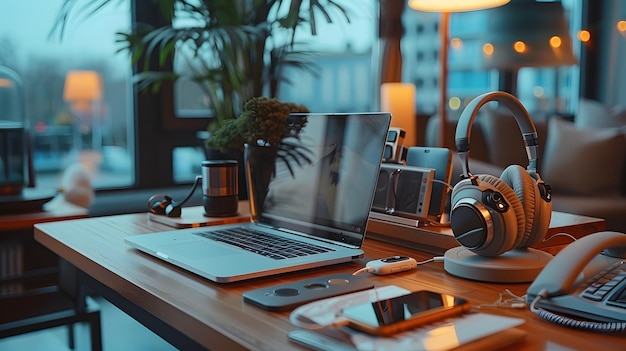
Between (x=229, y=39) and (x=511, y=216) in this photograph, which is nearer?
(x=511, y=216)

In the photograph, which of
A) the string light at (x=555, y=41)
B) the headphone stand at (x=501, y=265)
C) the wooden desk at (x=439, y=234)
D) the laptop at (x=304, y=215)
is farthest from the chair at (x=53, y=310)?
the string light at (x=555, y=41)

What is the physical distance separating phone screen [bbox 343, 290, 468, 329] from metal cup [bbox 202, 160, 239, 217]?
0.85 metres

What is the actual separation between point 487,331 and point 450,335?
0.04 metres

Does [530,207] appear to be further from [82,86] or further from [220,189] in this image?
[82,86]

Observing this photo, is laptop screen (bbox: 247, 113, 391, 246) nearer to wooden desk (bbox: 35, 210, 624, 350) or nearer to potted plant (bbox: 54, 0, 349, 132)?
wooden desk (bbox: 35, 210, 624, 350)

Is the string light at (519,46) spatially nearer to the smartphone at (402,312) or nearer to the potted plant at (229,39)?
the potted plant at (229,39)

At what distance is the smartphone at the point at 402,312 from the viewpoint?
0.69 metres

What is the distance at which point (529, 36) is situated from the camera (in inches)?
126

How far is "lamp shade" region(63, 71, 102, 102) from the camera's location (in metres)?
3.07

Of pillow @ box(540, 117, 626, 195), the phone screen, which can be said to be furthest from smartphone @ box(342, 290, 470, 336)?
pillow @ box(540, 117, 626, 195)

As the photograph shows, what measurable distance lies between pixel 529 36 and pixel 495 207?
8.19ft

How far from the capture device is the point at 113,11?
3.18 meters

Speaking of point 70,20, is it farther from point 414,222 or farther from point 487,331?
point 487,331

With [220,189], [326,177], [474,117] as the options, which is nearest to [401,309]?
[474,117]
